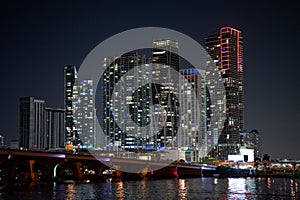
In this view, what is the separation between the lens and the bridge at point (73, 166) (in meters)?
98.8

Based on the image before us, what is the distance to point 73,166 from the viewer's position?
119 m

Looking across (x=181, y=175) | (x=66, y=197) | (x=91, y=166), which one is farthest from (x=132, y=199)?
(x=181, y=175)

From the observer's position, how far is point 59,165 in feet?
365

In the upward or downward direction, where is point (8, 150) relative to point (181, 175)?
upward

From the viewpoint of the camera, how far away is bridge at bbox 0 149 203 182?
9875 cm

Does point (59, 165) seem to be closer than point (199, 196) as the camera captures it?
No

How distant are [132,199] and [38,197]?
11.0 metres

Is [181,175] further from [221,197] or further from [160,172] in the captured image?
[221,197]

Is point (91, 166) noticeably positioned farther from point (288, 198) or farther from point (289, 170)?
point (289, 170)

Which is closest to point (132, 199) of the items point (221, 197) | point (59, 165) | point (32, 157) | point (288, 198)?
point (221, 197)

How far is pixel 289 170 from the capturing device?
197 m

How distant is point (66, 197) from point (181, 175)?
9174 cm

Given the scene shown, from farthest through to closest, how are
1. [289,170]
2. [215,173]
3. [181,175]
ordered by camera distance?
[289,170] < [215,173] < [181,175]

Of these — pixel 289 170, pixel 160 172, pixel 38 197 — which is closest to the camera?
pixel 38 197
